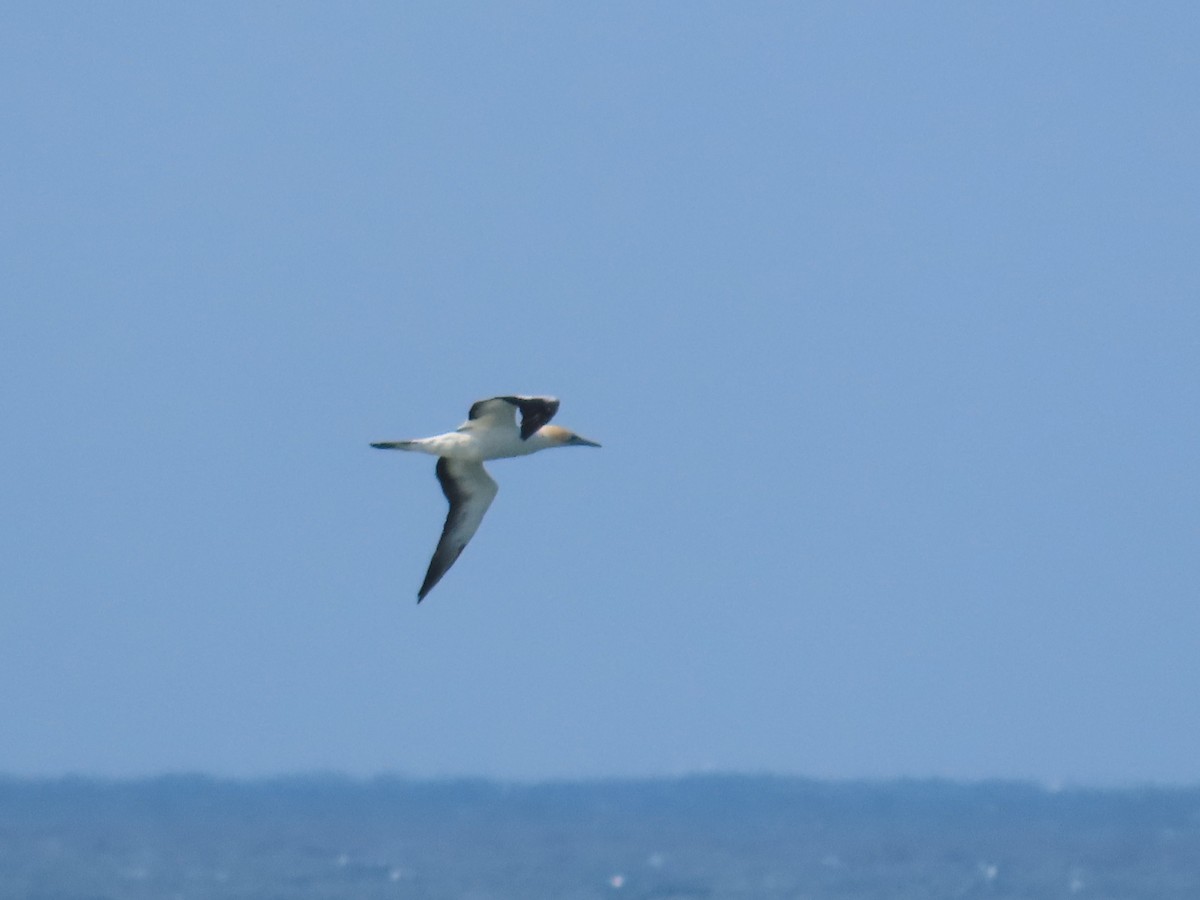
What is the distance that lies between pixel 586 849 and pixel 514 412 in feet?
222

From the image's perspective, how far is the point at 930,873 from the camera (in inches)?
2928

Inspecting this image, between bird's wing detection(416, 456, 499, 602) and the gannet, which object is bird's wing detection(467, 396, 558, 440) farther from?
bird's wing detection(416, 456, 499, 602)

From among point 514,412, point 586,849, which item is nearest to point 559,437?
point 514,412

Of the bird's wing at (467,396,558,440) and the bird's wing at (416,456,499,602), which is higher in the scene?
the bird's wing at (467,396,558,440)

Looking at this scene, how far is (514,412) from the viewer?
73.3 ft

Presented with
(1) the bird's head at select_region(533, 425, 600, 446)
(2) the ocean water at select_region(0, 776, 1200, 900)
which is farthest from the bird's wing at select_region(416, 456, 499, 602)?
(2) the ocean water at select_region(0, 776, 1200, 900)

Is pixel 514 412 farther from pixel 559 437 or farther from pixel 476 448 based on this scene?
pixel 559 437

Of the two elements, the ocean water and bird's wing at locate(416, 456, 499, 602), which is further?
the ocean water

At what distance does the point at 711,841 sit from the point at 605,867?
18.0m

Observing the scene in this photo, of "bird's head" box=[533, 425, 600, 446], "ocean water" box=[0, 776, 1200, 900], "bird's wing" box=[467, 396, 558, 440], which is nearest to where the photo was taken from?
"bird's wing" box=[467, 396, 558, 440]

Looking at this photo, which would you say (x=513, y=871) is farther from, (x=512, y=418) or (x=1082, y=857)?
(x=512, y=418)

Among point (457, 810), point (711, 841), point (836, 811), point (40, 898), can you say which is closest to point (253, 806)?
point (457, 810)

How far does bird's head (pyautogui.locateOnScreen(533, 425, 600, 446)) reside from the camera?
76.4ft

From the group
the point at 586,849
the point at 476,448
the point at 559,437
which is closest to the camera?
the point at 476,448
